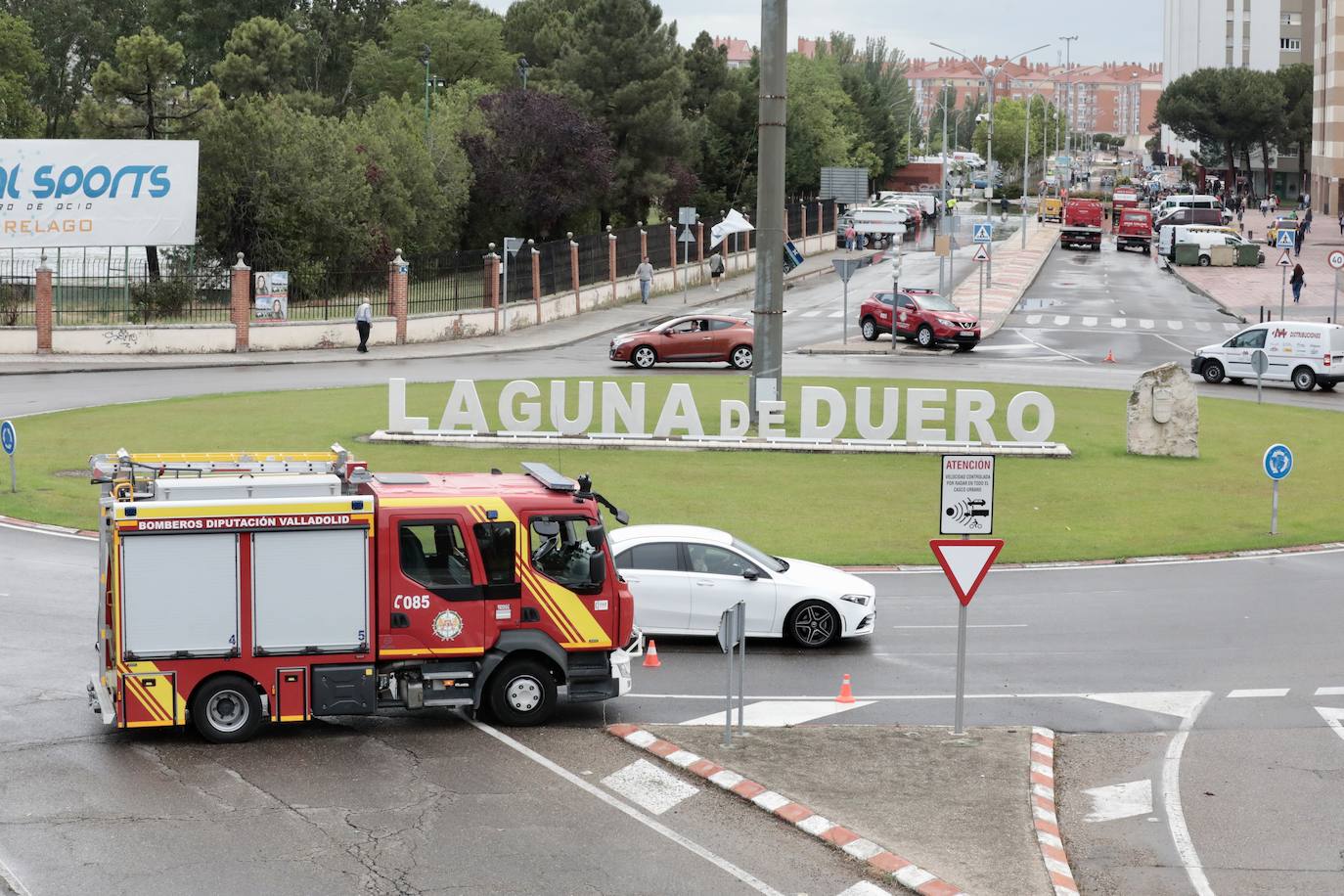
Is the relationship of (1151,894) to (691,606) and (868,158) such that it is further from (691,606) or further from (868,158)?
(868,158)

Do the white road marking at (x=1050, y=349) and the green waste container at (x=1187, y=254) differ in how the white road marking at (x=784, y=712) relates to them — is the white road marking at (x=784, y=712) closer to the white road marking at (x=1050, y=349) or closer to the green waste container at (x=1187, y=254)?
the white road marking at (x=1050, y=349)

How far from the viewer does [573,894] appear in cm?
1088

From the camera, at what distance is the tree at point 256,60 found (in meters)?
84.9

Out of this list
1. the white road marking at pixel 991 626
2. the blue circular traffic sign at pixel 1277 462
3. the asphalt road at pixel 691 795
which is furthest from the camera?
the blue circular traffic sign at pixel 1277 462

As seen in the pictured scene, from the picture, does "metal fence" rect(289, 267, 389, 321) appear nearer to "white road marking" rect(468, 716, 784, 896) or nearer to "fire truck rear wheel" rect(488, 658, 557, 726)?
"fire truck rear wheel" rect(488, 658, 557, 726)

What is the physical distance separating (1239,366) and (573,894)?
3498cm

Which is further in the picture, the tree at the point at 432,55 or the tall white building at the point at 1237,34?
the tall white building at the point at 1237,34

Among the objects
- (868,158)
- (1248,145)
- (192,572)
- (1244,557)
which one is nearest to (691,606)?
(192,572)

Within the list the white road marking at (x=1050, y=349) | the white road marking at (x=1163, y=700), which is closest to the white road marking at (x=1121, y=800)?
the white road marking at (x=1163, y=700)

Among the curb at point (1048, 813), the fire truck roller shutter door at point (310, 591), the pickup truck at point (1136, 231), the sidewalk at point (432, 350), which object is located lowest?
the curb at point (1048, 813)

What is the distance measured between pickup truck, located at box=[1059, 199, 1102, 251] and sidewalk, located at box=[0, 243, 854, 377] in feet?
93.1

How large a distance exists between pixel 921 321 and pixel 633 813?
1474 inches

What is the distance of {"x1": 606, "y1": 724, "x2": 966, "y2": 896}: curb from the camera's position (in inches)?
440

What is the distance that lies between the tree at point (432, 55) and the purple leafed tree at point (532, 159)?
94.8 feet
